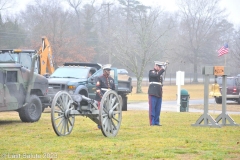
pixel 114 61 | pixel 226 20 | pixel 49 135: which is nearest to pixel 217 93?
pixel 49 135

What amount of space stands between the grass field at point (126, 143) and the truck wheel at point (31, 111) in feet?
5.12

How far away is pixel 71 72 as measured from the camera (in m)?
25.1

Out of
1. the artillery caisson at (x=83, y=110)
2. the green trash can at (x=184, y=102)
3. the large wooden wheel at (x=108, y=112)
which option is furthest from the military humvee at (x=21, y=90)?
the green trash can at (x=184, y=102)

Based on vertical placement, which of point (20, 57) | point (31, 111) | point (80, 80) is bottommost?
point (31, 111)

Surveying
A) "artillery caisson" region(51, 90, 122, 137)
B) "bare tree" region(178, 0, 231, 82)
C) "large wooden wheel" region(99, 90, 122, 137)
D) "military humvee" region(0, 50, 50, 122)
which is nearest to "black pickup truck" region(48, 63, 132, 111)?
"military humvee" region(0, 50, 50, 122)

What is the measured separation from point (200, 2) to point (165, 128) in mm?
65138

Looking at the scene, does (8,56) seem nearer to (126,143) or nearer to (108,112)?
(108,112)

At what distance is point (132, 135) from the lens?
1305cm

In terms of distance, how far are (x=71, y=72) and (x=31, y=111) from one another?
7.97 meters

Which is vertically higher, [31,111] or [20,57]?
[20,57]

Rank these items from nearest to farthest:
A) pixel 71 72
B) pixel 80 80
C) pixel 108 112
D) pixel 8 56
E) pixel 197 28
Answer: pixel 108 112, pixel 8 56, pixel 80 80, pixel 71 72, pixel 197 28

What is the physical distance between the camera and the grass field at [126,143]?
9.77m

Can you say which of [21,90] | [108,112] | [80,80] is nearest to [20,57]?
[80,80]

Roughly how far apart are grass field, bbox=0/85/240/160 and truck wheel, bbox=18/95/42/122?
156 cm
